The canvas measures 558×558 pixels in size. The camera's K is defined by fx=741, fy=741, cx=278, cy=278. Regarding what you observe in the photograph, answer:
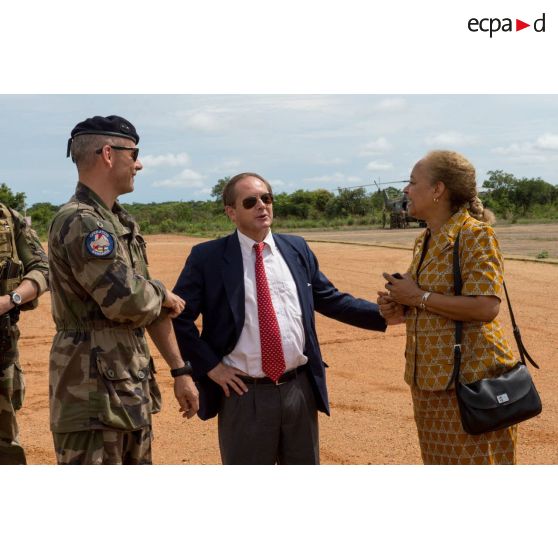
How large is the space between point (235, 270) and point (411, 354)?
95cm

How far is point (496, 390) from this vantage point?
10.6 ft

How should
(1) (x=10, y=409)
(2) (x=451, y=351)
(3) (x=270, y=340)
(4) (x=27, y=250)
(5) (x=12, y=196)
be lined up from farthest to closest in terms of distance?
(5) (x=12, y=196), (4) (x=27, y=250), (1) (x=10, y=409), (3) (x=270, y=340), (2) (x=451, y=351)

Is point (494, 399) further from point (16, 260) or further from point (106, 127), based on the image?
point (16, 260)

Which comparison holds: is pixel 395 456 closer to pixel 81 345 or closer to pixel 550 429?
pixel 550 429

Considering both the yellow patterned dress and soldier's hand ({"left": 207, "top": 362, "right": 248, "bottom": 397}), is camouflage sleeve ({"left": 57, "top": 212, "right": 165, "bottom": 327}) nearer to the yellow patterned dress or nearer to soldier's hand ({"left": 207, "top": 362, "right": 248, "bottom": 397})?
soldier's hand ({"left": 207, "top": 362, "right": 248, "bottom": 397})

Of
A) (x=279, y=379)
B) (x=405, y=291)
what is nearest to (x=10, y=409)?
(x=279, y=379)

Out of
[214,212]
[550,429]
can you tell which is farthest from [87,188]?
[214,212]

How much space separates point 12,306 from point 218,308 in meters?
1.46

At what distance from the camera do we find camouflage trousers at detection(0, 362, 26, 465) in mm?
4461

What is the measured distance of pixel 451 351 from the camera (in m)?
3.33

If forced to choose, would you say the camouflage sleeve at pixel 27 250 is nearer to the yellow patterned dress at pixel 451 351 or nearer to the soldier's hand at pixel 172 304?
the soldier's hand at pixel 172 304

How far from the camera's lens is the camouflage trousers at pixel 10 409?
4.46 m

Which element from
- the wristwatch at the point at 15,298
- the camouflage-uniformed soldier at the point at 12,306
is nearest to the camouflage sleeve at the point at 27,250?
the camouflage-uniformed soldier at the point at 12,306

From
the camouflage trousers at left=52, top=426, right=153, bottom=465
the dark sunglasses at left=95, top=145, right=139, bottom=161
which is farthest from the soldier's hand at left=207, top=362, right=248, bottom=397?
the dark sunglasses at left=95, top=145, right=139, bottom=161
